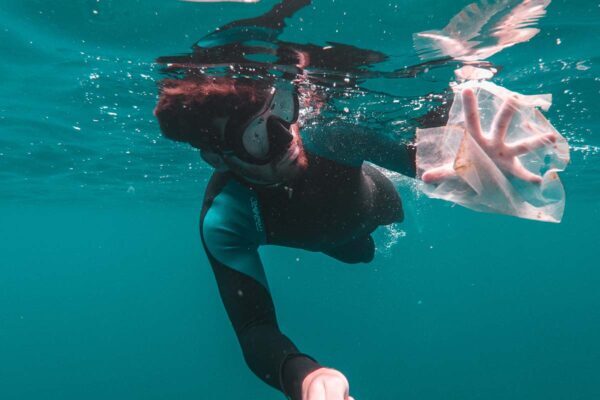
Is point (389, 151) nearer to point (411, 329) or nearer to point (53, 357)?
point (411, 329)

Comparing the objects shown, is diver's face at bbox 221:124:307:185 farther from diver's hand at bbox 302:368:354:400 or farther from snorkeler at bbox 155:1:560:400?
diver's hand at bbox 302:368:354:400

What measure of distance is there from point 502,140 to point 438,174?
45 centimetres

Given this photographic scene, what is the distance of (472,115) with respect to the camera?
2576mm

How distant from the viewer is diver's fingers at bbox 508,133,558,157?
2543 millimetres

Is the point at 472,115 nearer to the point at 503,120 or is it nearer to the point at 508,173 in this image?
the point at 503,120

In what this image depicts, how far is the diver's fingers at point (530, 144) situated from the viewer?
254cm

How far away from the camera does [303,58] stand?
7055 millimetres

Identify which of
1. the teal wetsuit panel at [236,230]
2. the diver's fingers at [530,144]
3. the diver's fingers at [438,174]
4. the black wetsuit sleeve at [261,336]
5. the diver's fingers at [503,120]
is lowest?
the black wetsuit sleeve at [261,336]

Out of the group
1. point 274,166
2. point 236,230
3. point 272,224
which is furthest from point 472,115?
point 272,224

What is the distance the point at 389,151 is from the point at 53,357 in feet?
343

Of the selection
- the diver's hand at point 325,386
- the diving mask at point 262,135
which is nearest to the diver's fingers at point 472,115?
the diver's hand at point 325,386

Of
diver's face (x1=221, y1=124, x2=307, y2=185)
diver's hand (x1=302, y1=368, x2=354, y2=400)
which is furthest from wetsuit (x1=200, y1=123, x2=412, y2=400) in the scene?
diver's hand (x1=302, y1=368, x2=354, y2=400)

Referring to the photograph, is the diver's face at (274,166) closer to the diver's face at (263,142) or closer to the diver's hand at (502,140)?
the diver's face at (263,142)

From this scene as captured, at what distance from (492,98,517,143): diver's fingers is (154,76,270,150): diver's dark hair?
2.12m
